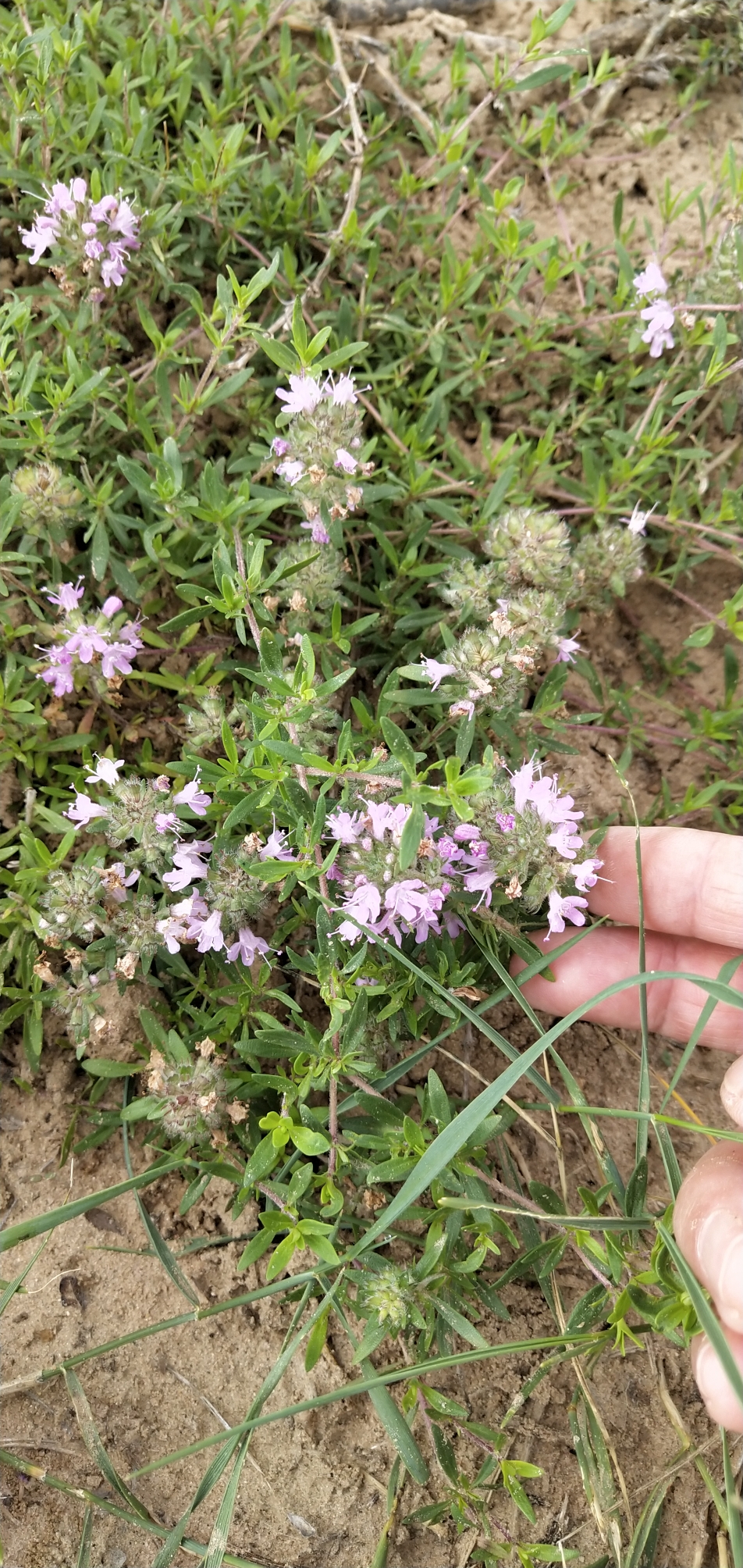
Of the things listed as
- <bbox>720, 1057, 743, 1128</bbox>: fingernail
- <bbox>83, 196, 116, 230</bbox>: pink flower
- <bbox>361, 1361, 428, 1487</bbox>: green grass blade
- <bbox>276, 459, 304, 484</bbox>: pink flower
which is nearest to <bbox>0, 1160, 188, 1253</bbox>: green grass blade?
<bbox>361, 1361, 428, 1487</bbox>: green grass blade

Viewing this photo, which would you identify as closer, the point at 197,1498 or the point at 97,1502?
the point at 197,1498

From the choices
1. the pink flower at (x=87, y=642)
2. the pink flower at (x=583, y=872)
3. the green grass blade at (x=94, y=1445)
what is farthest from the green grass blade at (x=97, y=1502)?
the pink flower at (x=87, y=642)

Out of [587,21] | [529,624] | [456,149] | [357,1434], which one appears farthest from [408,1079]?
[587,21]

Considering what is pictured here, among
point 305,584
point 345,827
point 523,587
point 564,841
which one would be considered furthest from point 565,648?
point 345,827

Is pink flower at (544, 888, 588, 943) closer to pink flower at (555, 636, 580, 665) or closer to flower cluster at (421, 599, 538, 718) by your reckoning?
flower cluster at (421, 599, 538, 718)

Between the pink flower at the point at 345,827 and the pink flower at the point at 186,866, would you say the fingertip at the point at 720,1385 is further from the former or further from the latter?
the pink flower at the point at 186,866

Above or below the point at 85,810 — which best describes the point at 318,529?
above

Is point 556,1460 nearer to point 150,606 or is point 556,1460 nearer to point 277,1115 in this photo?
point 277,1115

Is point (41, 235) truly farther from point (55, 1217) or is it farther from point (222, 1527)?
point (222, 1527)
